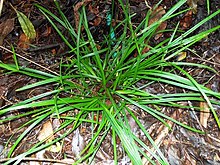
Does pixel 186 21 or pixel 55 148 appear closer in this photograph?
pixel 55 148

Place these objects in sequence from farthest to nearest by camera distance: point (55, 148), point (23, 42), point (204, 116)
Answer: point (23, 42)
point (204, 116)
point (55, 148)

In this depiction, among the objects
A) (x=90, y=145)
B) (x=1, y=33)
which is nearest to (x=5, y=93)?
(x=1, y=33)

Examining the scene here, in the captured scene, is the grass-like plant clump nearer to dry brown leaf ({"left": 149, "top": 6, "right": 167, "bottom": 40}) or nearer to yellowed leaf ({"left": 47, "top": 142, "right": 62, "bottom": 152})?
yellowed leaf ({"left": 47, "top": 142, "right": 62, "bottom": 152})

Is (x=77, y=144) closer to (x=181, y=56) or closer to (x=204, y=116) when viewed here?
(x=204, y=116)

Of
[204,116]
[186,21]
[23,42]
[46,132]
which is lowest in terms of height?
[204,116]

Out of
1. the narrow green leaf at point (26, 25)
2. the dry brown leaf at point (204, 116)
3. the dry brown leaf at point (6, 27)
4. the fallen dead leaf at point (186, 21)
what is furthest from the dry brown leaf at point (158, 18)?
the dry brown leaf at point (6, 27)

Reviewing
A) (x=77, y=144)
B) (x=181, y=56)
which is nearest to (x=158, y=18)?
(x=181, y=56)

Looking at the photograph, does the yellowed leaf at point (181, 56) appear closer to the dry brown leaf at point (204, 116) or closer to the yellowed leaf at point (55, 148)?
the dry brown leaf at point (204, 116)

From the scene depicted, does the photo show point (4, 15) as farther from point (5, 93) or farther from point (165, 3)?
point (165, 3)
